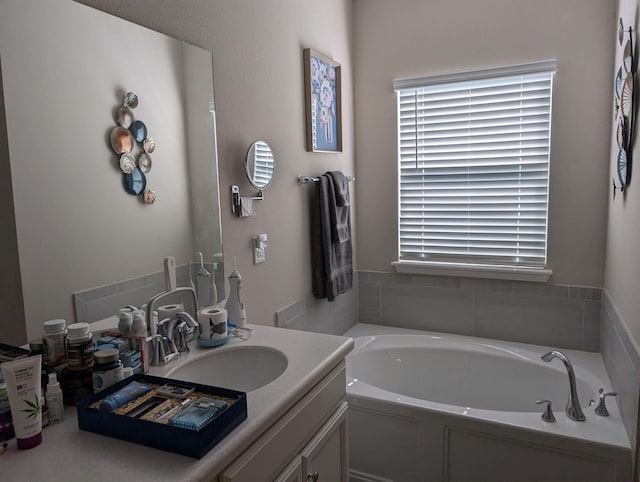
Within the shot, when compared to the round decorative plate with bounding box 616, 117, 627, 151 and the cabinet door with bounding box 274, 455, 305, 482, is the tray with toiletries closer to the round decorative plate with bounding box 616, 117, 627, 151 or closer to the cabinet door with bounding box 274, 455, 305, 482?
the cabinet door with bounding box 274, 455, 305, 482

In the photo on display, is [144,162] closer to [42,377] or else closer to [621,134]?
[42,377]

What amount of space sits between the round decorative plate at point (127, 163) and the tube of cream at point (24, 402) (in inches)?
26.5

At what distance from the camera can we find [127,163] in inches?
60.1

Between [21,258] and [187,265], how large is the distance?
60 cm

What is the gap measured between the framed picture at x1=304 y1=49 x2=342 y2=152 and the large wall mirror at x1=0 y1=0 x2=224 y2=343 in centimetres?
83

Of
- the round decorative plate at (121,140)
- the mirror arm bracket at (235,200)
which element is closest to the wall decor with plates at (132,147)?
the round decorative plate at (121,140)

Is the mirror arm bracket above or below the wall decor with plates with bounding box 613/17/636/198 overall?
below

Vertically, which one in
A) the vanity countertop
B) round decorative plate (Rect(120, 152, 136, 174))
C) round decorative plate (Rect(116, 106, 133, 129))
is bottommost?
the vanity countertop

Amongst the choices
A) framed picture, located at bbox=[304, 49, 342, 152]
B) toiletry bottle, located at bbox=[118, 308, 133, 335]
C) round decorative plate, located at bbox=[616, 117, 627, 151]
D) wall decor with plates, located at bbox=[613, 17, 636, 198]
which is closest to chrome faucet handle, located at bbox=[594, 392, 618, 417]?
wall decor with plates, located at bbox=[613, 17, 636, 198]

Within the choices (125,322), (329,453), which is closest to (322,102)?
(125,322)

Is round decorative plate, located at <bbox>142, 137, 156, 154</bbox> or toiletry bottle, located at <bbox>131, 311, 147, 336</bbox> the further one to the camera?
round decorative plate, located at <bbox>142, 137, 156, 154</bbox>

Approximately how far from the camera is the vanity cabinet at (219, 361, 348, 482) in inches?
45.3

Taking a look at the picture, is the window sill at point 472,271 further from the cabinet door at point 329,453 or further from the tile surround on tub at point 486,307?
the cabinet door at point 329,453

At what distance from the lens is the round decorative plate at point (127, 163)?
4.94 ft
